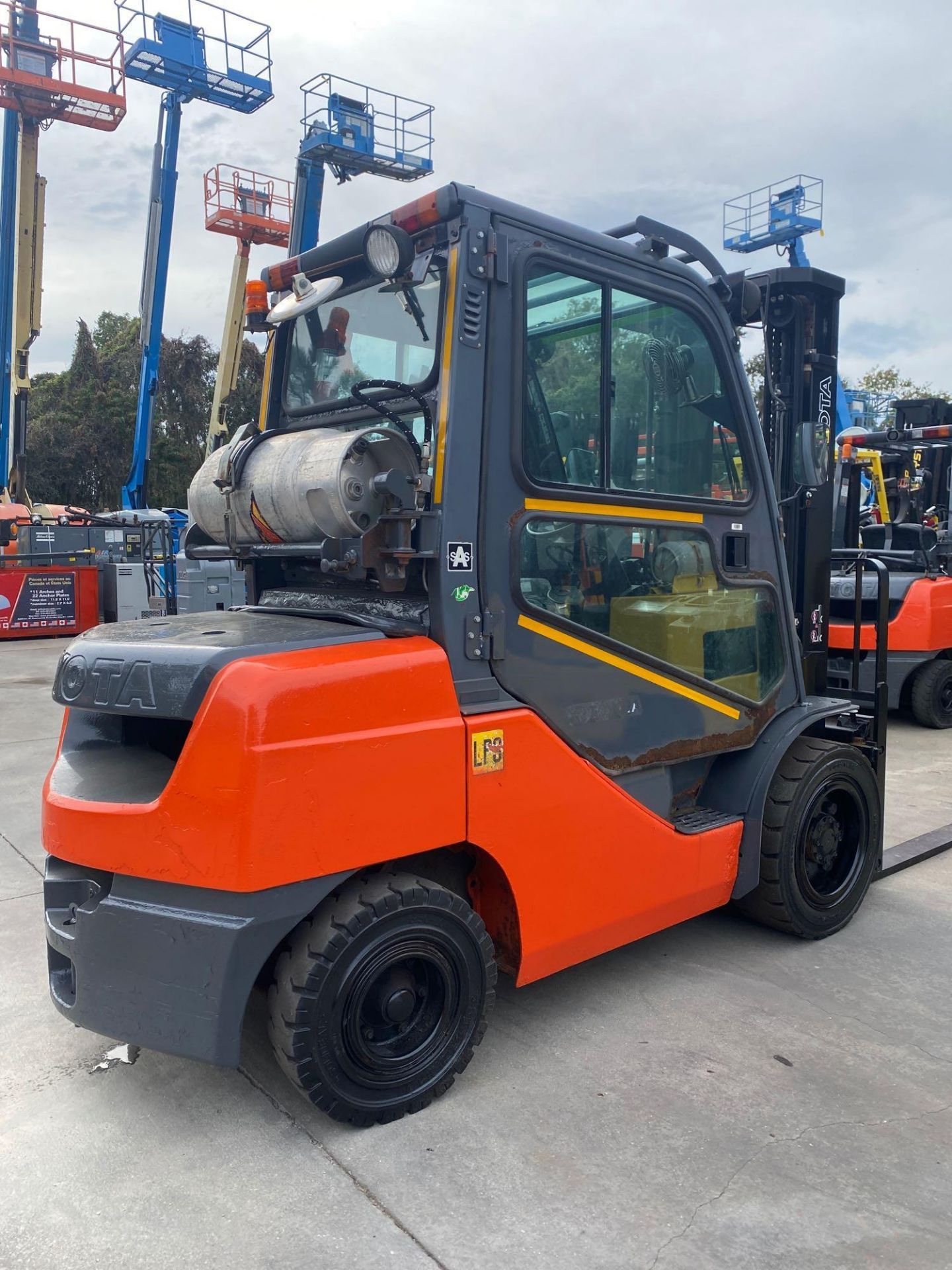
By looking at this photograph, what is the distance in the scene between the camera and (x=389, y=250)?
276 cm

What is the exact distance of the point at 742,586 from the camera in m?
3.74

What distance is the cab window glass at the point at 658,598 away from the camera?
3.07 metres

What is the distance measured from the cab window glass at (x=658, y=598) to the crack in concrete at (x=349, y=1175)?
1.65m

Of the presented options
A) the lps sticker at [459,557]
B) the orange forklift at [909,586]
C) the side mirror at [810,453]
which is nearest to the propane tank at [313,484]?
the lps sticker at [459,557]

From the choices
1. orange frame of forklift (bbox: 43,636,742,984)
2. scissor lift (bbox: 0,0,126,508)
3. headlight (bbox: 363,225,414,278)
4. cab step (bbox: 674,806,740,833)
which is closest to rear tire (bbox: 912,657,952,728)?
cab step (bbox: 674,806,740,833)

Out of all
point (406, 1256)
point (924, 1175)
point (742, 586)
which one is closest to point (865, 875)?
point (742, 586)

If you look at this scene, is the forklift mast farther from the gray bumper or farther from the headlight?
the gray bumper

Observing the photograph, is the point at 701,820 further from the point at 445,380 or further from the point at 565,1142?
the point at 445,380

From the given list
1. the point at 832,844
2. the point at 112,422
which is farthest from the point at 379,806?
the point at 112,422

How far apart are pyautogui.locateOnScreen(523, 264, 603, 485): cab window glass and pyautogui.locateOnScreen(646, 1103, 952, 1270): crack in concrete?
6.58ft

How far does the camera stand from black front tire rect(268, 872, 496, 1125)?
8.50 ft

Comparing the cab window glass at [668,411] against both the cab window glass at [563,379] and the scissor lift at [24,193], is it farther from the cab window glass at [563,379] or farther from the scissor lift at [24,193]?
the scissor lift at [24,193]

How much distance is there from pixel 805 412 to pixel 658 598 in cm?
181

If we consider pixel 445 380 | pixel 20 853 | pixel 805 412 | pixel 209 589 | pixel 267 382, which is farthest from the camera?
pixel 209 589
